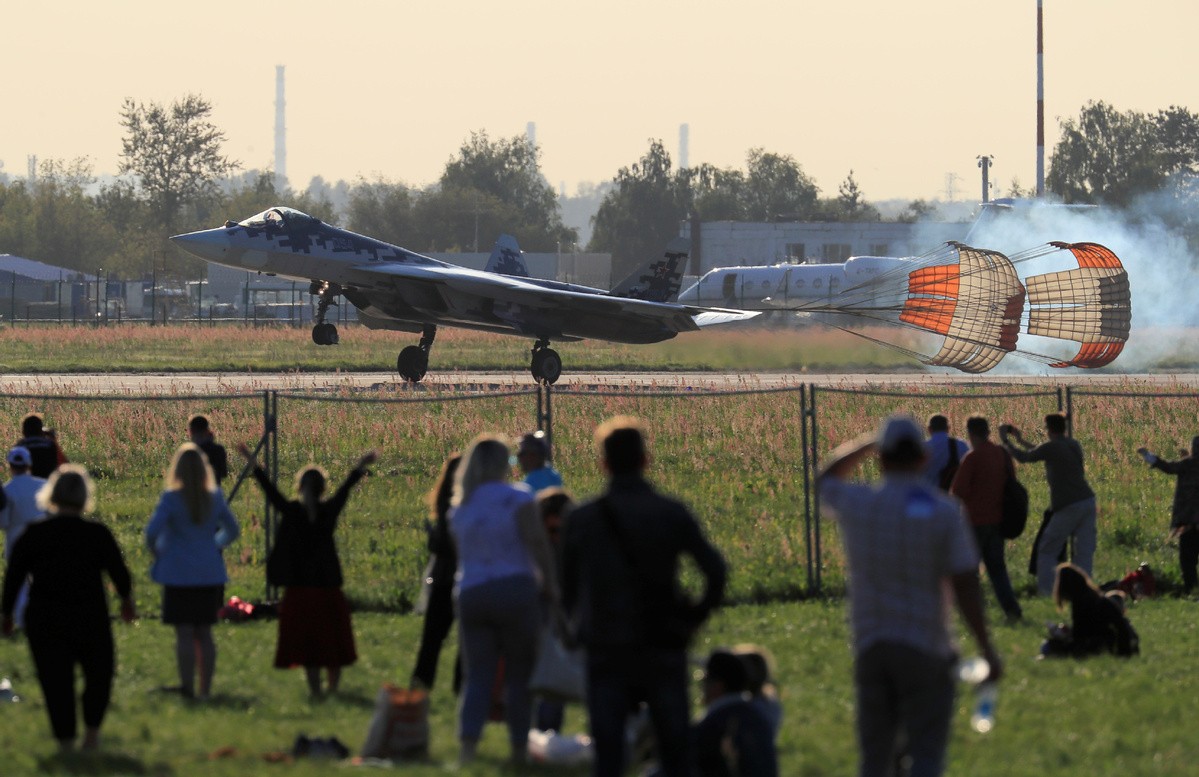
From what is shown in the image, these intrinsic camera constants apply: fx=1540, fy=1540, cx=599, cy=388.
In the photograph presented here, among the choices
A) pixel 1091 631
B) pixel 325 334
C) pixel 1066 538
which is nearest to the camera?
pixel 1091 631

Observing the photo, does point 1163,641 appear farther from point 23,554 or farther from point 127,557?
point 127,557

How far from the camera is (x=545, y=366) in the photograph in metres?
38.6

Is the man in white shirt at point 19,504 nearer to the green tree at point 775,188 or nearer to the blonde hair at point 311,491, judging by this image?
the blonde hair at point 311,491

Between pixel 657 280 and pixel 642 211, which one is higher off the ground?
pixel 642 211

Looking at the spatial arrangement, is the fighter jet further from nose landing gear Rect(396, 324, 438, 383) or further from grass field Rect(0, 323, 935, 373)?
grass field Rect(0, 323, 935, 373)

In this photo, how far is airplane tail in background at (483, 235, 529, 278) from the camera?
138 ft

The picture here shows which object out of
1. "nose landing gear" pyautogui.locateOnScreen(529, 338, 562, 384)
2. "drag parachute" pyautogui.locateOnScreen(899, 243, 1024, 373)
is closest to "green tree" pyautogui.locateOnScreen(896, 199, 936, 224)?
"nose landing gear" pyautogui.locateOnScreen(529, 338, 562, 384)

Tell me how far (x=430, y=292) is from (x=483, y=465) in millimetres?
30245

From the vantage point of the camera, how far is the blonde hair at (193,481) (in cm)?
1002

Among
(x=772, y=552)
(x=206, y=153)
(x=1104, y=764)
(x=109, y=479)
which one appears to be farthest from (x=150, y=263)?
(x=1104, y=764)

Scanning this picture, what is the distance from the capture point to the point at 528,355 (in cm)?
5081

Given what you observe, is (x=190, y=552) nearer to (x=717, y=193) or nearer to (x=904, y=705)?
(x=904, y=705)

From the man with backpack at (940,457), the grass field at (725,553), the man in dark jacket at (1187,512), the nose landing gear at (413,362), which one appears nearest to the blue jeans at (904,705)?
the grass field at (725,553)

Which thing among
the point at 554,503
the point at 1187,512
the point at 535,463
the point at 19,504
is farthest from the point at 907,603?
the point at 1187,512
